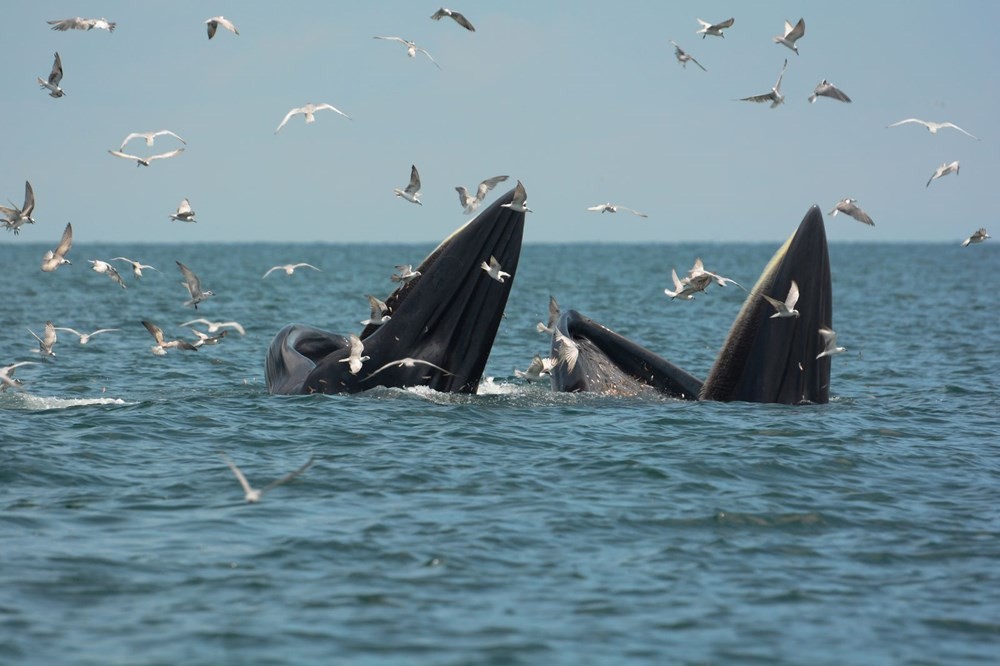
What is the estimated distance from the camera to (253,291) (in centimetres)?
5353

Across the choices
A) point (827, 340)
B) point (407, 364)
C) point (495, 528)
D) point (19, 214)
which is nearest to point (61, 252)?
point (19, 214)

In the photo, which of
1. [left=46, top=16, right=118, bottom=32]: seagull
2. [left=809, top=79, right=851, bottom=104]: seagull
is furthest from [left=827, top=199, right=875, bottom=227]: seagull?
[left=46, top=16, right=118, bottom=32]: seagull

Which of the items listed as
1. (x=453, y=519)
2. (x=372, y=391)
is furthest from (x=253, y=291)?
(x=453, y=519)

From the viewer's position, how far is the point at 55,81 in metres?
15.3

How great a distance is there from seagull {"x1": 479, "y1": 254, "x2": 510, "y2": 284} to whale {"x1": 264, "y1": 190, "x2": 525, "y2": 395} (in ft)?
0.21

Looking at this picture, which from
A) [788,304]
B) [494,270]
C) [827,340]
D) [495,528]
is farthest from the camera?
[494,270]

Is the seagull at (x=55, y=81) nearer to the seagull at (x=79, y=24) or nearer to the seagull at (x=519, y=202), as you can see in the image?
the seagull at (x=79, y=24)

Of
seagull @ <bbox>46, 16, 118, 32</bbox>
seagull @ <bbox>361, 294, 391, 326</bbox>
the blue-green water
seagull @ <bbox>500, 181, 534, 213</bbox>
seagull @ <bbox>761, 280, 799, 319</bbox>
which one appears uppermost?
seagull @ <bbox>46, 16, 118, 32</bbox>

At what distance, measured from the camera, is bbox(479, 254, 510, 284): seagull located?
13477 mm

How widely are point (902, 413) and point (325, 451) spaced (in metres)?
7.28

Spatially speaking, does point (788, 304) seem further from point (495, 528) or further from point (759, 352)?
point (495, 528)

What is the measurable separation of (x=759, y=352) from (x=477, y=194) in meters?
3.64

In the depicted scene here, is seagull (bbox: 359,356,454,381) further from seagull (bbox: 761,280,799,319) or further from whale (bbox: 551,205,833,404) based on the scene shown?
seagull (bbox: 761,280,799,319)

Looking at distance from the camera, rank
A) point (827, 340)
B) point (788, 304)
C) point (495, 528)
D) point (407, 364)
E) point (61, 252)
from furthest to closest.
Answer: point (61, 252) → point (407, 364) → point (827, 340) → point (788, 304) → point (495, 528)
